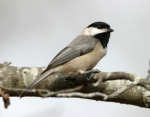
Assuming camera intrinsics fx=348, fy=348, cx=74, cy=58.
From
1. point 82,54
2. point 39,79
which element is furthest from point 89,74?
point 82,54

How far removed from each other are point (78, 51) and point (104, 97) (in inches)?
32.4

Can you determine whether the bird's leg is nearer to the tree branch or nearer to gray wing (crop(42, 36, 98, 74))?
the tree branch

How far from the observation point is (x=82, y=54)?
3230mm

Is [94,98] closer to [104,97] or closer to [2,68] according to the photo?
[104,97]

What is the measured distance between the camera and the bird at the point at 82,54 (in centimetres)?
305

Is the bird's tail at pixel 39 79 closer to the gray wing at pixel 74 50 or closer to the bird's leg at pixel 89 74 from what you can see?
the gray wing at pixel 74 50

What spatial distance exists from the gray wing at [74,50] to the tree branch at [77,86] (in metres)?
0.15

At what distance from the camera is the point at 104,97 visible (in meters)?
2.53

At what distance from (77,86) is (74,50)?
541 mm

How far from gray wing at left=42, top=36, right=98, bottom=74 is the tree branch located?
154 millimetres

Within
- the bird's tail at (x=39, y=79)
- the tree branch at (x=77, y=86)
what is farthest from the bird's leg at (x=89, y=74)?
the bird's tail at (x=39, y=79)

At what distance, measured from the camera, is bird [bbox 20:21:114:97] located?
3055 mm

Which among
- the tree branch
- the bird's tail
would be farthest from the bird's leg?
the bird's tail

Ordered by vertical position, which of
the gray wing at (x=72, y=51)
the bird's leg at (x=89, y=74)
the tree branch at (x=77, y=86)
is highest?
the gray wing at (x=72, y=51)
